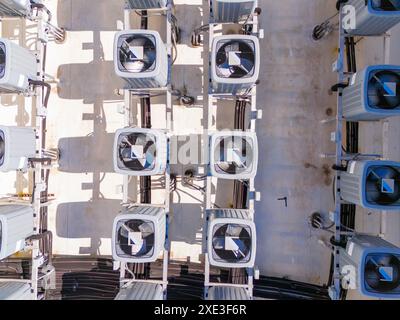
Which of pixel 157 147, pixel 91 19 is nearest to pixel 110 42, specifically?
pixel 91 19

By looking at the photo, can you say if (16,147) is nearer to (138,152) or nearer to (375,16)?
(138,152)

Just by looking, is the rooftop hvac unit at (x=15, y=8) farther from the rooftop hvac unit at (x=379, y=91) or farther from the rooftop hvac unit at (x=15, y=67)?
the rooftop hvac unit at (x=379, y=91)

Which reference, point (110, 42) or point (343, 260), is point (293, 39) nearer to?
point (110, 42)

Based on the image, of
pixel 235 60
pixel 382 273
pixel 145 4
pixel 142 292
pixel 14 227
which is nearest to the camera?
pixel 382 273

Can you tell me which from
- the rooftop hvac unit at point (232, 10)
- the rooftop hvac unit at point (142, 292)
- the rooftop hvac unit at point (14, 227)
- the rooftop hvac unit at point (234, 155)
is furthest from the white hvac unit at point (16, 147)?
the rooftop hvac unit at point (232, 10)

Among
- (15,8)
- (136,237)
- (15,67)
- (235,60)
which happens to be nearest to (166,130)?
(235,60)

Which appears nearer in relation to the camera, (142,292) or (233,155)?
(233,155)
